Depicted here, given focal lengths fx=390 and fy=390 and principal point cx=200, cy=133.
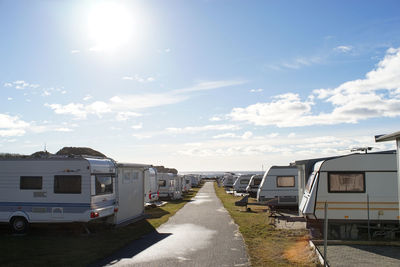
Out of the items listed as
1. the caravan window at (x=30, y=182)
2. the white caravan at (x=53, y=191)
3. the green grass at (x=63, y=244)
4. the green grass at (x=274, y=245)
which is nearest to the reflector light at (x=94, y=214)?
the white caravan at (x=53, y=191)

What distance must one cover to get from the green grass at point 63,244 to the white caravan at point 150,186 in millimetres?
7228

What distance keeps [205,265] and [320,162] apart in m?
6.40

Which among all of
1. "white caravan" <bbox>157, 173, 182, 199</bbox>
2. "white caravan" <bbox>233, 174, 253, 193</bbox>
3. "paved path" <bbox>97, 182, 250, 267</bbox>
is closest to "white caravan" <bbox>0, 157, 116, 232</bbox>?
"paved path" <bbox>97, 182, 250, 267</bbox>

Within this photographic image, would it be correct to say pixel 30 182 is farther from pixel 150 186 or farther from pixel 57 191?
pixel 150 186

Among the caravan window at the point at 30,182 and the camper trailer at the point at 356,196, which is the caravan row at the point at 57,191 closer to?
the caravan window at the point at 30,182

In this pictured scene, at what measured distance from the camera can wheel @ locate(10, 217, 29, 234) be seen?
14.6m

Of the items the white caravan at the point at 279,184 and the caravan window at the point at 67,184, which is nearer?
the caravan window at the point at 67,184

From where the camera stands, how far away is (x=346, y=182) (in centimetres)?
1380

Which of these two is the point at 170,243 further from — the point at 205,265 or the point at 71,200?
the point at 71,200

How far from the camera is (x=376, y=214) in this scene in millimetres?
13555

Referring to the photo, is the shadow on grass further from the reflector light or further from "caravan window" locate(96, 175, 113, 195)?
"caravan window" locate(96, 175, 113, 195)

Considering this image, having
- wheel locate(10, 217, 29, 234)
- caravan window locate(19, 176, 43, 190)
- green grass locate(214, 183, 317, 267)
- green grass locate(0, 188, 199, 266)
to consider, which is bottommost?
green grass locate(214, 183, 317, 267)

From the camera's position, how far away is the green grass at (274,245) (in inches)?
407

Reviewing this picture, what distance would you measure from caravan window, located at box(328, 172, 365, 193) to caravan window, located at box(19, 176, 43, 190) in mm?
10720
